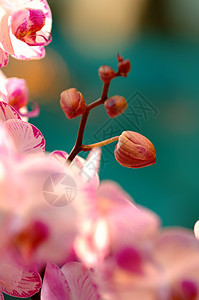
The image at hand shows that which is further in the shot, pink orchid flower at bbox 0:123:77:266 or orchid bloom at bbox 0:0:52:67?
orchid bloom at bbox 0:0:52:67

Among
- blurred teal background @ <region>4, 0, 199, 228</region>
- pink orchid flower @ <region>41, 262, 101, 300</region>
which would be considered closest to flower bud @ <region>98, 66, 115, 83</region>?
pink orchid flower @ <region>41, 262, 101, 300</region>

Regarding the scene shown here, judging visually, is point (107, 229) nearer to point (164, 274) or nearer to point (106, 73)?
point (164, 274)

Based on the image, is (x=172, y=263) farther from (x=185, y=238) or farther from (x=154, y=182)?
(x=154, y=182)

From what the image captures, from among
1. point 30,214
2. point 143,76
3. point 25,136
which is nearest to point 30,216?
point 30,214

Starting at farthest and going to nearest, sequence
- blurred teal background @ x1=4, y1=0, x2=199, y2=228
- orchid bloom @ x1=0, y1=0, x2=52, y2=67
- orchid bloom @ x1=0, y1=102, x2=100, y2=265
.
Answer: blurred teal background @ x1=4, y1=0, x2=199, y2=228 < orchid bloom @ x1=0, y1=0, x2=52, y2=67 < orchid bloom @ x1=0, y1=102, x2=100, y2=265

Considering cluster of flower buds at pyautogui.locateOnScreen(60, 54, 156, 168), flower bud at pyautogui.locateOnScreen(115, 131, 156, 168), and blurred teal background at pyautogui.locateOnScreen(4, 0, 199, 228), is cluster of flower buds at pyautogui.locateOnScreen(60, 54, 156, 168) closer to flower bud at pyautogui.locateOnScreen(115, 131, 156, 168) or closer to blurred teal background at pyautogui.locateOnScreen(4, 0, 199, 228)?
flower bud at pyautogui.locateOnScreen(115, 131, 156, 168)

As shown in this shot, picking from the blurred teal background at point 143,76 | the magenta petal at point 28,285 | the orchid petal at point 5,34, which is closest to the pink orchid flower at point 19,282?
the magenta petal at point 28,285

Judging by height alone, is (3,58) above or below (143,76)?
above
